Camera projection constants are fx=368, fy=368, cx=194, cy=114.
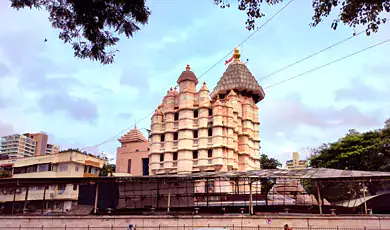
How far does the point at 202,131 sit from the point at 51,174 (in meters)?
24.3

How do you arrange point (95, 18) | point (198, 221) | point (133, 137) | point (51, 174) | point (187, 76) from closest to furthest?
point (95, 18) < point (198, 221) < point (187, 76) < point (51, 174) < point (133, 137)

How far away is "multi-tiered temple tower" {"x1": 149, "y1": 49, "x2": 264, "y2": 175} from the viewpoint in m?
51.0

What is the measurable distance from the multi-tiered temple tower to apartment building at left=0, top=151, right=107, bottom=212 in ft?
39.7

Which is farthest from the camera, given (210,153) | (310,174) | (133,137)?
(133,137)

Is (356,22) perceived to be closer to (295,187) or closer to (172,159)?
(295,187)

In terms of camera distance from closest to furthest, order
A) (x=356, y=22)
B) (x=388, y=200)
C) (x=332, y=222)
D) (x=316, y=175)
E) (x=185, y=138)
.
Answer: (x=356, y=22) → (x=332, y=222) → (x=316, y=175) → (x=388, y=200) → (x=185, y=138)

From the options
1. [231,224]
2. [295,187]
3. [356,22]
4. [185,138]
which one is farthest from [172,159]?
[356,22]

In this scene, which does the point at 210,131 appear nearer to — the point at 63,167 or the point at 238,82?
the point at 238,82

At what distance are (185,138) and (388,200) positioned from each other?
2688cm

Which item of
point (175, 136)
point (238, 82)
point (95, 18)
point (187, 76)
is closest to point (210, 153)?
point (175, 136)

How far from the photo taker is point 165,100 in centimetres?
5575

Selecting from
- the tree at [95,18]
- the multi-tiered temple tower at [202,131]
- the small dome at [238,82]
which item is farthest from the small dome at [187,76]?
the tree at [95,18]

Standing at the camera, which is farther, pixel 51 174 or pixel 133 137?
pixel 133 137

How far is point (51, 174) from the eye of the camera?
5619cm
